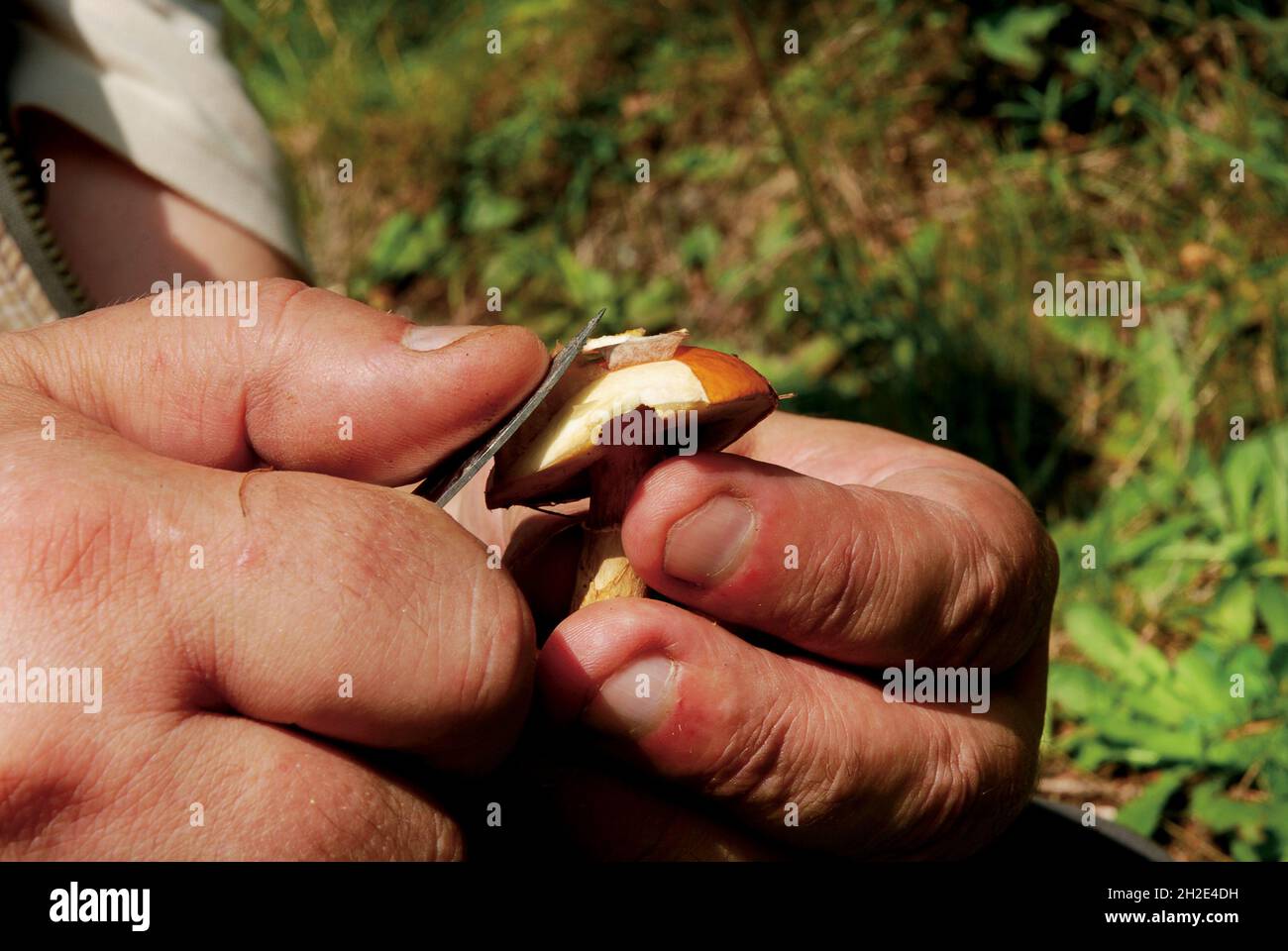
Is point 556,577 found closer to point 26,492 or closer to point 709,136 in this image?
point 26,492

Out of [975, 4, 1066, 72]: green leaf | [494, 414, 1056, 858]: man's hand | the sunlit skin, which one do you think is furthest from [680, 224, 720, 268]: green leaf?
[494, 414, 1056, 858]: man's hand

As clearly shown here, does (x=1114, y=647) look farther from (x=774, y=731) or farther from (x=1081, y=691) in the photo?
(x=774, y=731)

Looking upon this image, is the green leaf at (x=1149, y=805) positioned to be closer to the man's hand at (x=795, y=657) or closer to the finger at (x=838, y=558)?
the man's hand at (x=795, y=657)

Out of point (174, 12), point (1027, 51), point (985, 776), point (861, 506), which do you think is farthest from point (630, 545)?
point (1027, 51)

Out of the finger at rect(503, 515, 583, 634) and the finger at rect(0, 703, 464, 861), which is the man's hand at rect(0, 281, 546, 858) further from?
the finger at rect(503, 515, 583, 634)

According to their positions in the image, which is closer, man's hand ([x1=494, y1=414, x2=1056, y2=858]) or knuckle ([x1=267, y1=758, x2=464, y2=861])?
knuckle ([x1=267, y1=758, x2=464, y2=861])

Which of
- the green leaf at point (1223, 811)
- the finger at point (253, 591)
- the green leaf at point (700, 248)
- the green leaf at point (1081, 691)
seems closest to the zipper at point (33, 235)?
the finger at point (253, 591)

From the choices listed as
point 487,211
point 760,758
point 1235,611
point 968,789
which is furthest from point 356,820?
point 487,211
